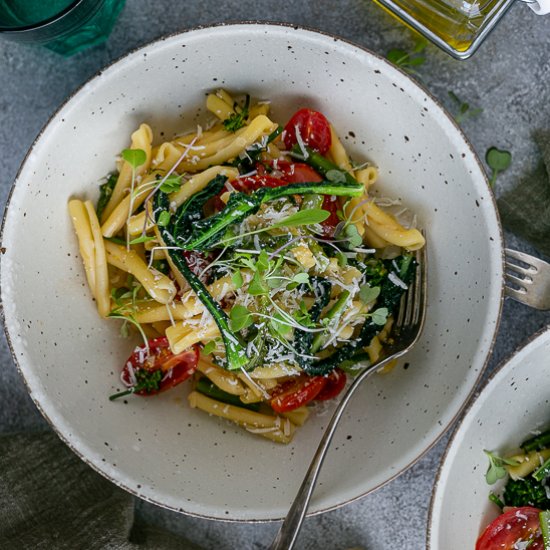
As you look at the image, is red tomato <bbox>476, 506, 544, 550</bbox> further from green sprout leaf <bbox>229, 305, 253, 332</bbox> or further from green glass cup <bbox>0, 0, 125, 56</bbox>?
green glass cup <bbox>0, 0, 125, 56</bbox>

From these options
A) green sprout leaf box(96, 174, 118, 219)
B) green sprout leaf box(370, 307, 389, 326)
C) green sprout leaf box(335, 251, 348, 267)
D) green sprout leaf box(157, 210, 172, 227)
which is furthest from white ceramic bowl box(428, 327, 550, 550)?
green sprout leaf box(96, 174, 118, 219)

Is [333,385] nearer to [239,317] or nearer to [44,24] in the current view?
[239,317]

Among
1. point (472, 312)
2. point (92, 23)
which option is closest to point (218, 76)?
point (92, 23)

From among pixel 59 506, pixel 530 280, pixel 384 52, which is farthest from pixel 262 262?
pixel 59 506

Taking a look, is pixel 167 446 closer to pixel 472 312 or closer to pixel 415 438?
pixel 415 438

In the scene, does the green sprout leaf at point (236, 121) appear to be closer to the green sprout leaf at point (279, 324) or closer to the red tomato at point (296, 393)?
the green sprout leaf at point (279, 324)

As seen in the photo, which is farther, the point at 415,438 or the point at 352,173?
the point at 352,173

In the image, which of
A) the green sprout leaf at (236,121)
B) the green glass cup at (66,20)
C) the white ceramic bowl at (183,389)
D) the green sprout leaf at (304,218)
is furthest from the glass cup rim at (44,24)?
the green sprout leaf at (304,218)
